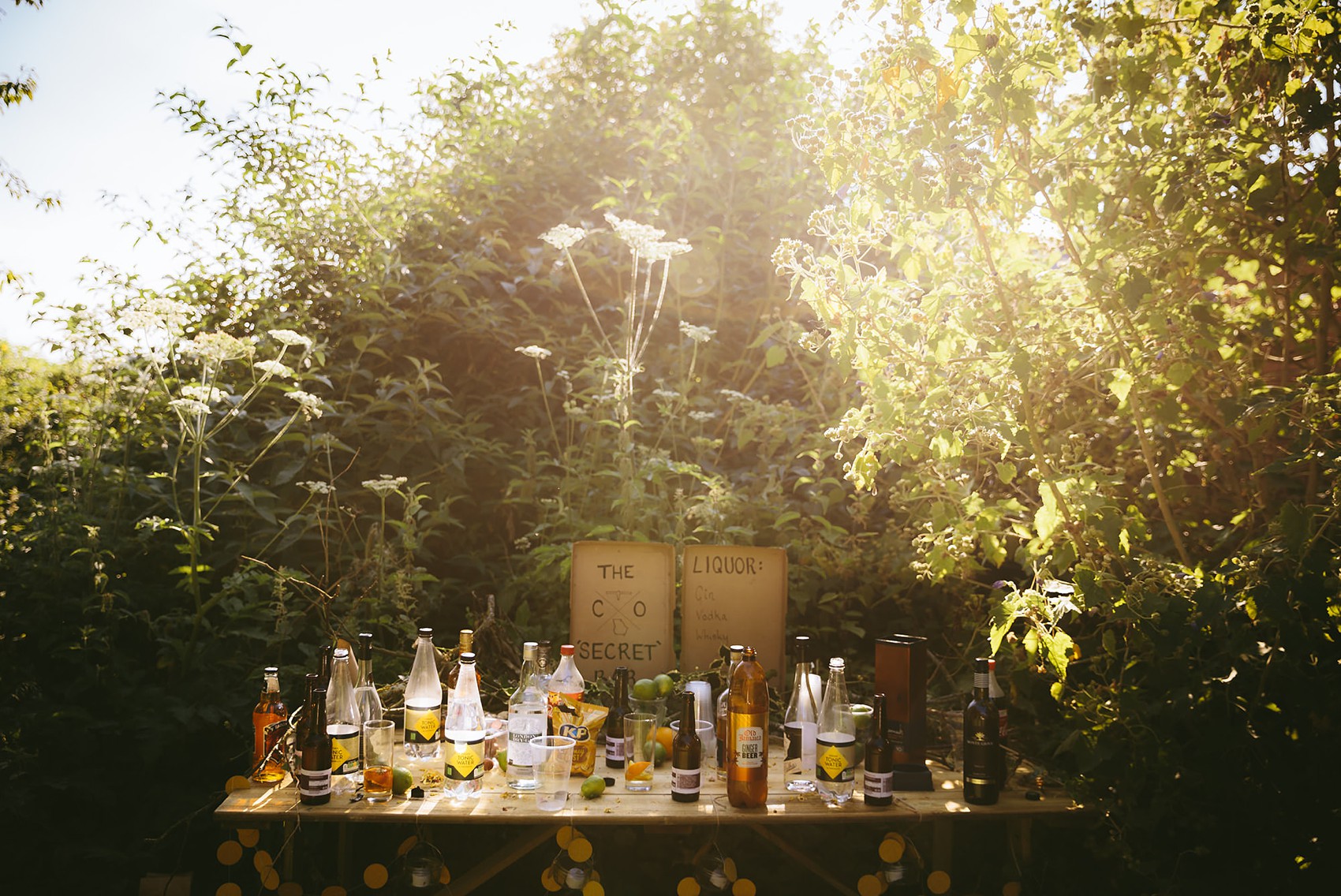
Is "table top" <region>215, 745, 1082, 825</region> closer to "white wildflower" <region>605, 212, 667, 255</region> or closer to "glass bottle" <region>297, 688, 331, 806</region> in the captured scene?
"glass bottle" <region>297, 688, 331, 806</region>

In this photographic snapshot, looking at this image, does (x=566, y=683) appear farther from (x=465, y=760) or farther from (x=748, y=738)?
(x=748, y=738)

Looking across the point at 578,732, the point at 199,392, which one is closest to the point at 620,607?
the point at 578,732

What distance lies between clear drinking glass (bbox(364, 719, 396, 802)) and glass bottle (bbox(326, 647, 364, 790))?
0.03m

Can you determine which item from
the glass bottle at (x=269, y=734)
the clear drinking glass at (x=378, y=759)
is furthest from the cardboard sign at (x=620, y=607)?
the glass bottle at (x=269, y=734)

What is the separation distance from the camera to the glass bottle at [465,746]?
200 cm

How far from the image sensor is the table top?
1.87 meters

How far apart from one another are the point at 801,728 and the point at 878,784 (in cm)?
23

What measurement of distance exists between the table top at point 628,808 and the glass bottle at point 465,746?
33 mm

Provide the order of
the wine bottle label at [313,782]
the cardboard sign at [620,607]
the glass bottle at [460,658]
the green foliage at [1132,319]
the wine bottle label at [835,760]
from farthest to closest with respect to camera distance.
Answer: the cardboard sign at [620,607] < the glass bottle at [460,658] < the wine bottle label at [835,760] < the wine bottle label at [313,782] < the green foliage at [1132,319]

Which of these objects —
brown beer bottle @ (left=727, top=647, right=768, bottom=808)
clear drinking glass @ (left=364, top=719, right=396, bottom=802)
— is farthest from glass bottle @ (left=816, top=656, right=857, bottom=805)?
clear drinking glass @ (left=364, top=719, right=396, bottom=802)

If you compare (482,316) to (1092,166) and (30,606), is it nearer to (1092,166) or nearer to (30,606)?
(30,606)

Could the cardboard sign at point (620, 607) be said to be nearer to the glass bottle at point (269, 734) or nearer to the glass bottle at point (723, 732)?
the glass bottle at point (723, 732)

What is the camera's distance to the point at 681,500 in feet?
10.4

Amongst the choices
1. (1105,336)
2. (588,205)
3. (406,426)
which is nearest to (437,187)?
(588,205)
